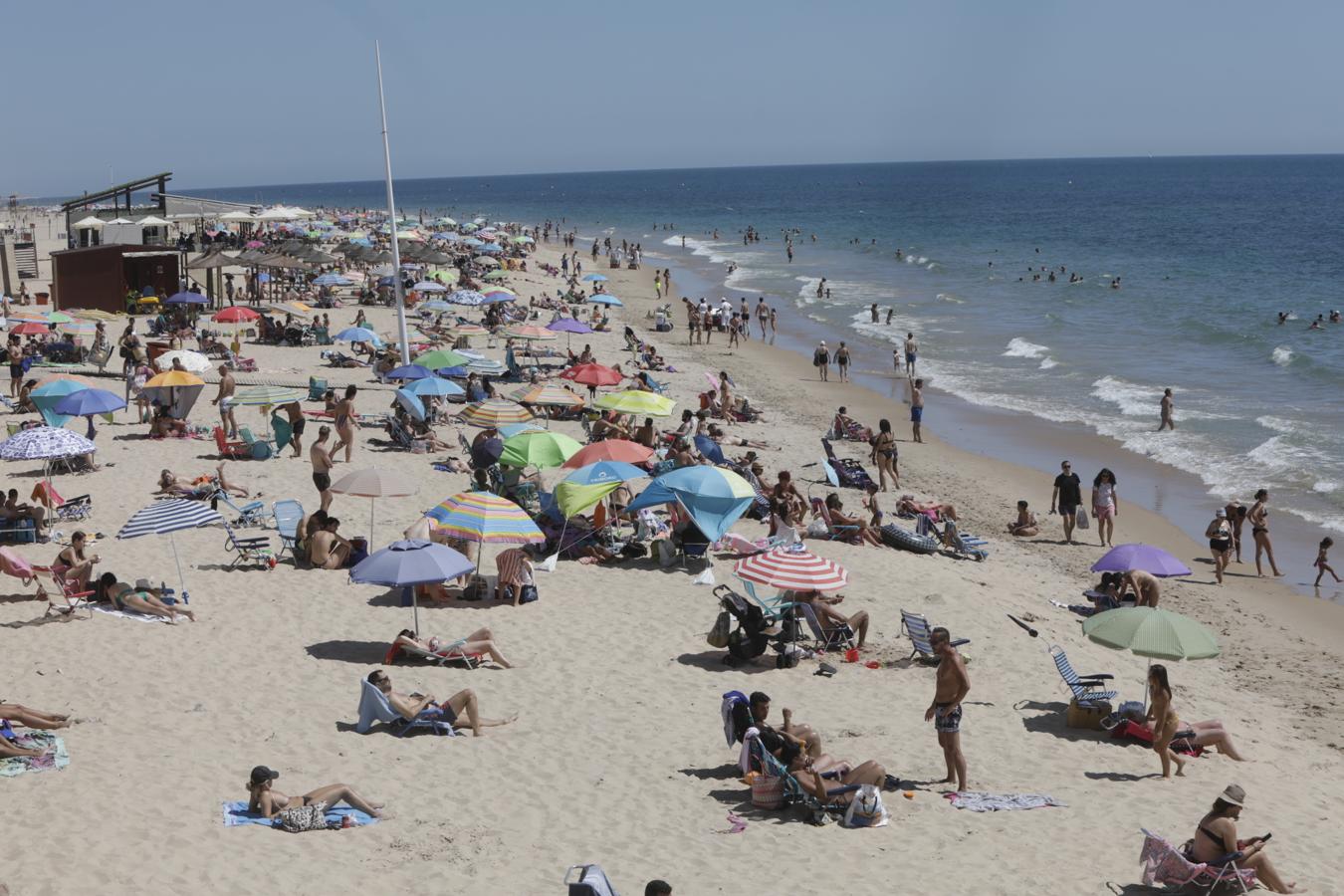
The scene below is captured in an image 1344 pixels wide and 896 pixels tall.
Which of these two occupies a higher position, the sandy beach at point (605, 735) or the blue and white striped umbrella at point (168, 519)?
the blue and white striped umbrella at point (168, 519)

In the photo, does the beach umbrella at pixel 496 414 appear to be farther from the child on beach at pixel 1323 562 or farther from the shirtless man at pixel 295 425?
the child on beach at pixel 1323 562

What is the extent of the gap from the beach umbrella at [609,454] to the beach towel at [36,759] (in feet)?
23.3

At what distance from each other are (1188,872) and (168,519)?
880cm

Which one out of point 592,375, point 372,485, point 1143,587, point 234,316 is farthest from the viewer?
point 234,316

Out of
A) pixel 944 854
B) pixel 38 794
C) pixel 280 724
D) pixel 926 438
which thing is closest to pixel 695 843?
pixel 944 854

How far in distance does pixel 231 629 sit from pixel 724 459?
8.16 m

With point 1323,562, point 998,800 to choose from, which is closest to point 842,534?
point 1323,562

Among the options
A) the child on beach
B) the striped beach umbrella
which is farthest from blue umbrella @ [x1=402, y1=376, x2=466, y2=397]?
the child on beach

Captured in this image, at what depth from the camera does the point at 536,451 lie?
14.7m

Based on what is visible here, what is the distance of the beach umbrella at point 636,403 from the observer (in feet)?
57.4

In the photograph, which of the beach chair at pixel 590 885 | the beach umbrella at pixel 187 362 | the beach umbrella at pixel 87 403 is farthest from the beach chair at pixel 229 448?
the beach chair at pixel 590 885

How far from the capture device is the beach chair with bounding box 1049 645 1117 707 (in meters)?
10.1

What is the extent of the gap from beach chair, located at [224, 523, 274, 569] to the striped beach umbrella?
2.11 metres

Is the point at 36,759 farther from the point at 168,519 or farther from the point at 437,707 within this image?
the point at 168,519
